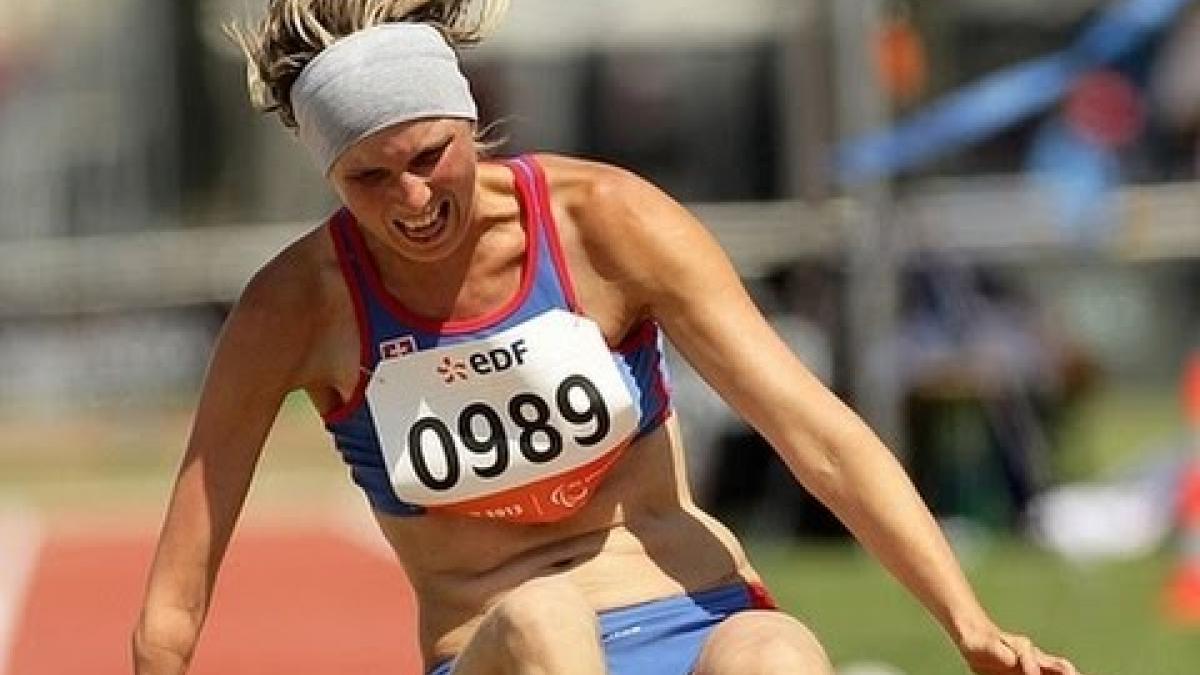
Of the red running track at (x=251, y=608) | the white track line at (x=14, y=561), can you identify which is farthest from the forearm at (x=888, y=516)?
the white track line at (x=14, y=561)

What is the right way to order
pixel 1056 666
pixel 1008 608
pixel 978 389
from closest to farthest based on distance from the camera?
pixel 1056 666, pixel 1008 608, pixel 978 389

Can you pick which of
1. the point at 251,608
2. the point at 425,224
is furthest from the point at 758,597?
the point at 251,608

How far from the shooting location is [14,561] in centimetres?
1262

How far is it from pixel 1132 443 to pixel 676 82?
3299 mm

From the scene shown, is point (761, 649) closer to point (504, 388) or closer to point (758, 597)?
point (758, 597)

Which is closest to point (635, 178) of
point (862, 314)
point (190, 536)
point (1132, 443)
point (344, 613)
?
point (190, 536)

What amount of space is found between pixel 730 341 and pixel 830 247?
929 cm

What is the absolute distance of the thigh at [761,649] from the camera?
400 cm

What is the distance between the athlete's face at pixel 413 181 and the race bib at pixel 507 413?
0.21 metres

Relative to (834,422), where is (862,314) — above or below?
below

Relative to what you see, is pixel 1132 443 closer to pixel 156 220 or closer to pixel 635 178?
pixel 156 220

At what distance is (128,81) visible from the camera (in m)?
18.7

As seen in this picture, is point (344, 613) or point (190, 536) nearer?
point (190, 536)

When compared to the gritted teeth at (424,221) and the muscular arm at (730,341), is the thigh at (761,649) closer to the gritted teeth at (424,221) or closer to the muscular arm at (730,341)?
the muscular arm at (730,341)
